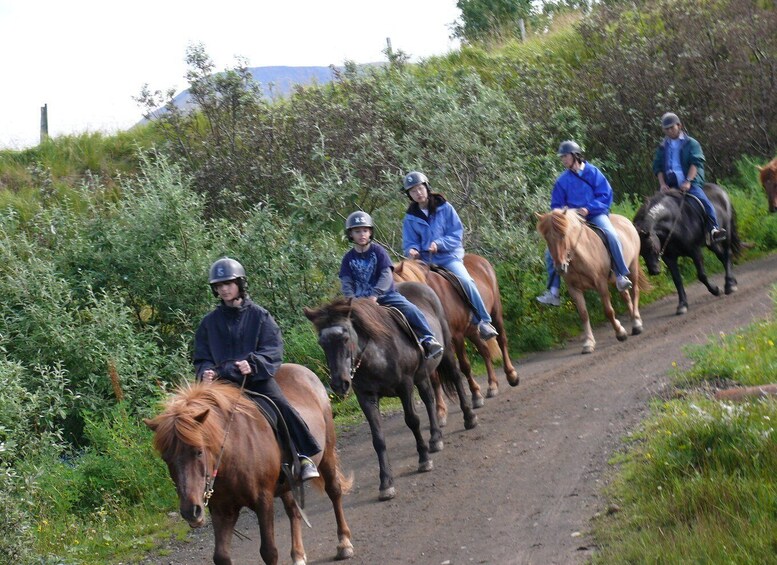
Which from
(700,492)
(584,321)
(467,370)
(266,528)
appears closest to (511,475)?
(700,492)

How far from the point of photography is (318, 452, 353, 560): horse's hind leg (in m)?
8.23

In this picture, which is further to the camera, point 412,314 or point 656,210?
point 656,210

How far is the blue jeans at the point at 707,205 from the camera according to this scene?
1608 centimetres

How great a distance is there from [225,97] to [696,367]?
1219cm

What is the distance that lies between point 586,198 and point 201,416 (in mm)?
9210

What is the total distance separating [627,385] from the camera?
11523mm

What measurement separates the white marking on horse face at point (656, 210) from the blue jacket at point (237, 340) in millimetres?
9280

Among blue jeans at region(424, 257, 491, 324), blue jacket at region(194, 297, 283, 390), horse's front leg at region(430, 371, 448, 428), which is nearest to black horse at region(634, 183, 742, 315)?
blue jeans at region(424, 257, 491, 324)

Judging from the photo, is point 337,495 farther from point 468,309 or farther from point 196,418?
point 468,309

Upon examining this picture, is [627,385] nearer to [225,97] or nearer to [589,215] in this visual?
[589,215]

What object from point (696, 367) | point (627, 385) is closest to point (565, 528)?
point (696, 367)

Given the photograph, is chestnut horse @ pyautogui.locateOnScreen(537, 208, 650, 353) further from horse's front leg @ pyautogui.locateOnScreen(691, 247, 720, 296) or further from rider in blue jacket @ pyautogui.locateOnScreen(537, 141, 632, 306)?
horse's front leg @ pyautogui.locateOnScreen(691, 247, 720, 296)

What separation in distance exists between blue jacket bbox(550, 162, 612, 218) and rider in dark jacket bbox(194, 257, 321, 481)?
7775 mm

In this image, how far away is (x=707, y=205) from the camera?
16094mm
